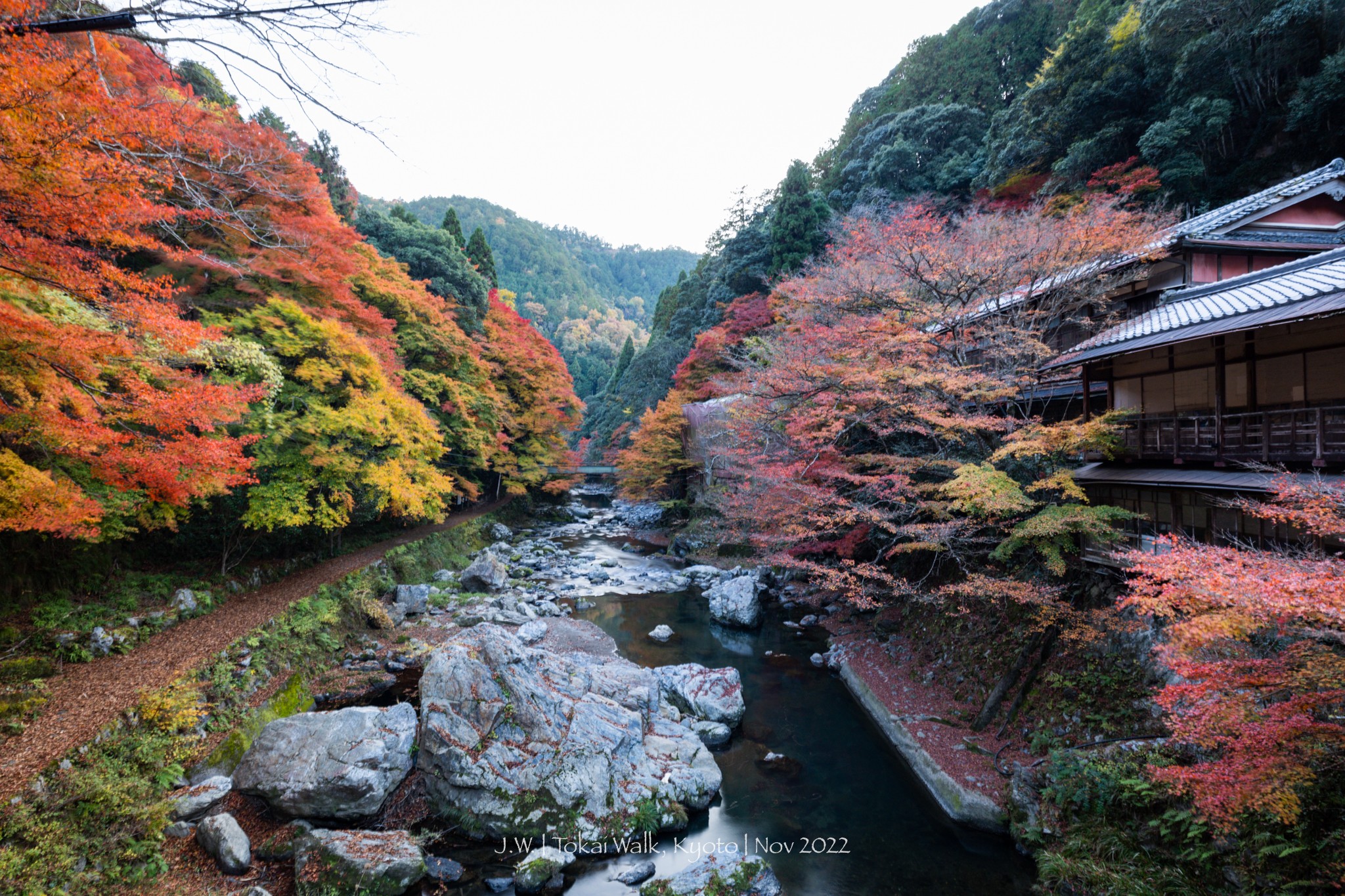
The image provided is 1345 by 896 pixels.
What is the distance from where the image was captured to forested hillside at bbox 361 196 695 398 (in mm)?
66000

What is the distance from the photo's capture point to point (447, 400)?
770 inches

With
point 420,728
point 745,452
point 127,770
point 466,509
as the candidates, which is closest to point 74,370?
point 127,770

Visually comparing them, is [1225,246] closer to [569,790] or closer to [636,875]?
[636,875]

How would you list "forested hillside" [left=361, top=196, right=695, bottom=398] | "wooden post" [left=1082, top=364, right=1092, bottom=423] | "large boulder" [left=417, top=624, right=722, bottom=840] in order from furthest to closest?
"forested hillside" [left=361, top=196, right=695, bottom=398], "wooden post" [left=1082, top=364, right=1092, bottom=423], "large boulder" [left=417, top=624, right=722, bottom=840]

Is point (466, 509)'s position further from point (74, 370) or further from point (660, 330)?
point (660, 330)

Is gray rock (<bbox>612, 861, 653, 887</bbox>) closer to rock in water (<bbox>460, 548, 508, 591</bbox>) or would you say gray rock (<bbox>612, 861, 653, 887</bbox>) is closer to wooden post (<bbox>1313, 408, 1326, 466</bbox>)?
wooden post (<bbox>1313, 408, 1326, 466</bbox>)

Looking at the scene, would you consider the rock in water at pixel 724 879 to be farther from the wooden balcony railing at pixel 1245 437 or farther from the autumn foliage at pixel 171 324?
the wooden balcony railing at pixel 1245 437

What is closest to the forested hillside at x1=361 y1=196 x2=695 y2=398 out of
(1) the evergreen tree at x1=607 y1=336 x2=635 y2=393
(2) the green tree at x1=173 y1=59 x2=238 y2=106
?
(1) the evergreen tree at x1=607 y1=336 x2=635 y2=393

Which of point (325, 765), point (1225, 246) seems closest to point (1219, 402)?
point (1225, 246)

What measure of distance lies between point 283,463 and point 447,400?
8945mm

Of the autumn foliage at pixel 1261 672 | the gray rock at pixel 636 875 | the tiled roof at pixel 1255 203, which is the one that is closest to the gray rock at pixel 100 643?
the gray rock at pixel 636 875

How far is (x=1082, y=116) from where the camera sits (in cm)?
2039

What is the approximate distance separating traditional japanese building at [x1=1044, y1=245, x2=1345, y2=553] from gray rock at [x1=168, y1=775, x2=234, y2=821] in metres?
13.4

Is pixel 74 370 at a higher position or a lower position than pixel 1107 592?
higher
